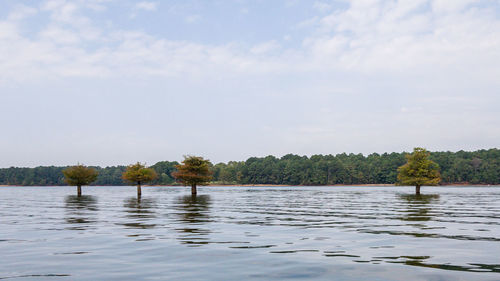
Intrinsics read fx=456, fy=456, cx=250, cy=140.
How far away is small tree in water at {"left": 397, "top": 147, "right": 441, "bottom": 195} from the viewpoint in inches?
3214

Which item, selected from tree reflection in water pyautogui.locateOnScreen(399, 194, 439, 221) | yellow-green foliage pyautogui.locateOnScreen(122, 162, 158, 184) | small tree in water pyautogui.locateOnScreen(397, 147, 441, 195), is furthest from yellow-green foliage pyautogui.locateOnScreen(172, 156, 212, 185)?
tree reflection in water pyautogui.locateOnScreen(399, 194, 439, 221)

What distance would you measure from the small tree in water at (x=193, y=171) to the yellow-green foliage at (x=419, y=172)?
35407 millimetres

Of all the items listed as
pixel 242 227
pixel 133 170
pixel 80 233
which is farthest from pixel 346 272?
pixel 133 170

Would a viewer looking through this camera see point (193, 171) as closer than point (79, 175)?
Yes

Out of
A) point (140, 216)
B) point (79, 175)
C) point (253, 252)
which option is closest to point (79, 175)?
point (79, 175)

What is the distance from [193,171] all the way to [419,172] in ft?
133

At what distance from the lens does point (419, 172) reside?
8238cm

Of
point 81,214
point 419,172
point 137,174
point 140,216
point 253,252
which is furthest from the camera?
point 419,172

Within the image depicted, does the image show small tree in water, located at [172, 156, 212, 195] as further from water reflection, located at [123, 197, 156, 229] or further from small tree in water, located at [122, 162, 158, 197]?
water reflection, located at [123, 197, 156, 229]

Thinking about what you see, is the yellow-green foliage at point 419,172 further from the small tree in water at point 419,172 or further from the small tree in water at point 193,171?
the small tree in water at point 193,171

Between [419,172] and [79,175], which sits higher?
[79,175]

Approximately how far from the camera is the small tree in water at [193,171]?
78.9 meters

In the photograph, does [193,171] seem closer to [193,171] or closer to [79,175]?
[193,171]

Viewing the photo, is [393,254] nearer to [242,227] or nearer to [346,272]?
[346,272]
